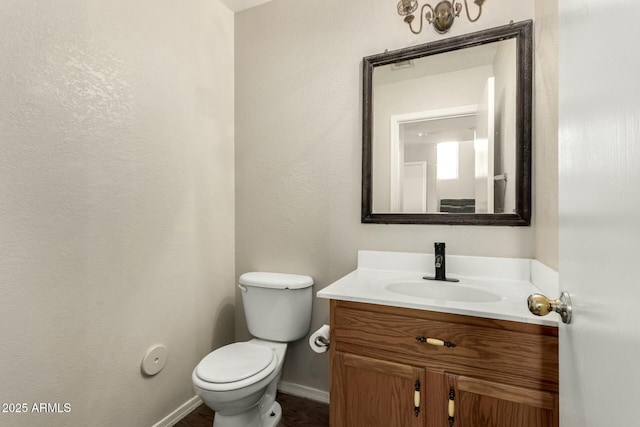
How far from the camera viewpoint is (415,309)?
1.12 meters

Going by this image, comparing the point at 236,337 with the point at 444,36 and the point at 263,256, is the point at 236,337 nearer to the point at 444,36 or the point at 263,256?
the point at 263,256

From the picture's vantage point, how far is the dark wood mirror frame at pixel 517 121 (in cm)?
137

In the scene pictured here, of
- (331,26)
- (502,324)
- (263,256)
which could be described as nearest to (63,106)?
(263,256)

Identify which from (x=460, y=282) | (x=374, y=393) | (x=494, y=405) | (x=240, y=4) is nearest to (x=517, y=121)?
(x=460, y=282)

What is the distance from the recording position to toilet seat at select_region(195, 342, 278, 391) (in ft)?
4.21

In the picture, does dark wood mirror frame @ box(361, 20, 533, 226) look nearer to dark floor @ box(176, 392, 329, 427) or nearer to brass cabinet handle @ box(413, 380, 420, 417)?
brass cabinet handle @ box(413, 380, 420, 417)

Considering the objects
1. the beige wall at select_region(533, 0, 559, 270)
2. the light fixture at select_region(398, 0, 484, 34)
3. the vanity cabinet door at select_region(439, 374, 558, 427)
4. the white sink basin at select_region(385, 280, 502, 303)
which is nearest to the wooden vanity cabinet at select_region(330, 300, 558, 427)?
the vanity cabinet door at select_region(439, 374, 558, 427)

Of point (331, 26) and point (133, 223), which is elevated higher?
point (331, 26)

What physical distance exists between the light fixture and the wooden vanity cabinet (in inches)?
56.3

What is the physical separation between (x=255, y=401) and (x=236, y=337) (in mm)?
767

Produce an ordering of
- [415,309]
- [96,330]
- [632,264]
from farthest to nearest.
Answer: [96,330] < [415,309] < [632,264]

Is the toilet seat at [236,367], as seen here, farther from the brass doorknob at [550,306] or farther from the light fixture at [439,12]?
the light fixture at [439,12]

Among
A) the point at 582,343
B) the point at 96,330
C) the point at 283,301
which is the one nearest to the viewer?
the point at 582,343

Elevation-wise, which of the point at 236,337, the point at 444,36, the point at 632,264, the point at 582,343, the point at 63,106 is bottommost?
the point at 236,337
